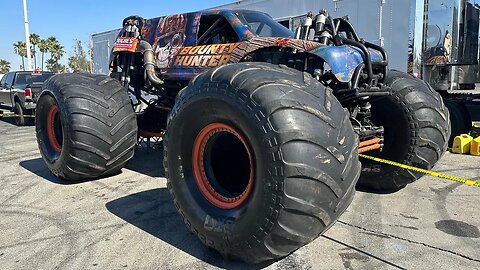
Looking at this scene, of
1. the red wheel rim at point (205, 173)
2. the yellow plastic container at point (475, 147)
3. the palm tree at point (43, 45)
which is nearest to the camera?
the red wheel rim at point (205, 173)

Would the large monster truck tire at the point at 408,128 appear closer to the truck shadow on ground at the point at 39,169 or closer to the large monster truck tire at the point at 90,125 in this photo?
the large monster truck tire at the point at 90,125

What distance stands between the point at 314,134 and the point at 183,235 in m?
1.64

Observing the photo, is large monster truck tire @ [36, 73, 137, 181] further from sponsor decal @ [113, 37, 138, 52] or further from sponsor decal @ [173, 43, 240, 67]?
sponsor decal @ [173, 43, 240, 67]

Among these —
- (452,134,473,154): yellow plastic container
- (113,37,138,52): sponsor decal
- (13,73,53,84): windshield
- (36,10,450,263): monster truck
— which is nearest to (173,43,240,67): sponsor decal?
(36,10,450,263): monster truck

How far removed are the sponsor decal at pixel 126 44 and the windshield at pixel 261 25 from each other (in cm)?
157

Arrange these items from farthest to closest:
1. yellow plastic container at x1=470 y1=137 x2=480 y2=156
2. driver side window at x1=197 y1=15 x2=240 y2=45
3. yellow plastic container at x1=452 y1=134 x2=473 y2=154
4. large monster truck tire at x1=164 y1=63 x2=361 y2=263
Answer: yellow plastic container at x1=452 y1=134 x2=473 y2=154
yellow plastic container at x1=470 y1=137 x2=480 y2=156
driver side window at x1=197 y1=15 x2=240 y2=45
large monster truck tire at x1=164 y1=63 x2=361 y2=263

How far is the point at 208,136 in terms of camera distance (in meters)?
3.28

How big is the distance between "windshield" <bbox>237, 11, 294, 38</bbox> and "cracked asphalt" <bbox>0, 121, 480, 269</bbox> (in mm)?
2194

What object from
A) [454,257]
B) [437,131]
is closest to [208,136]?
[454,257]

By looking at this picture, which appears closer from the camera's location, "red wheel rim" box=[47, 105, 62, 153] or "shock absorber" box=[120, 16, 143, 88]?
"red wheel rim" box=[47, 105, 62, 153]

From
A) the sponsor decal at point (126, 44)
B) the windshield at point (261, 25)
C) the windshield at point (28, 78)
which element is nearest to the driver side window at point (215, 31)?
the windshield at point (261, 25)

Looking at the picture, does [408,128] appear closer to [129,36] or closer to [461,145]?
[461,145]

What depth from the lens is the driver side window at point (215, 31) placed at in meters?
5.27

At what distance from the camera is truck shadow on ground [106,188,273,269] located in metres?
3.21
